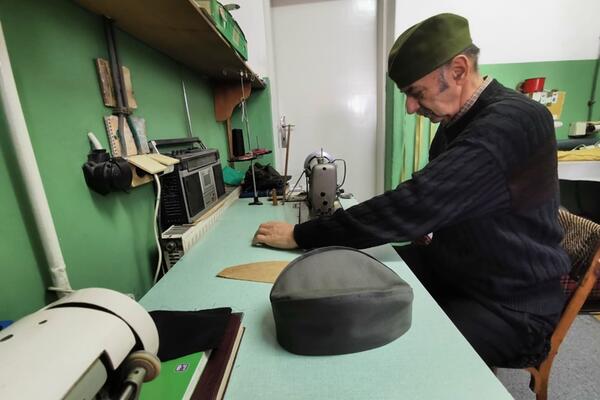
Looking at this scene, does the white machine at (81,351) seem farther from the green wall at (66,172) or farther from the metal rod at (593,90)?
the metal rod at (593,90)

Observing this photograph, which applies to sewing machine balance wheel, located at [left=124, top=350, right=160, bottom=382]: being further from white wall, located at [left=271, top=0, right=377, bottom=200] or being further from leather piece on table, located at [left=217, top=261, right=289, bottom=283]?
white wall, located at [left=271, top=0, right=377, bottom=200]

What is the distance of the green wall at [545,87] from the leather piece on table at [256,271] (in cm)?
206

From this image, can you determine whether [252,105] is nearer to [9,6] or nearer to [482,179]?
[9,6]

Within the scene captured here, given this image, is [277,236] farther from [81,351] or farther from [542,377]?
[542,377]

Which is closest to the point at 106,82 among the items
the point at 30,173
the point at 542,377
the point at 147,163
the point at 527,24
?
the point at 147,163

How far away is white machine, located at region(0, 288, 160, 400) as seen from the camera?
0.88 ft

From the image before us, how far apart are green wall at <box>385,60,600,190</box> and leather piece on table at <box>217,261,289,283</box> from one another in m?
2.06

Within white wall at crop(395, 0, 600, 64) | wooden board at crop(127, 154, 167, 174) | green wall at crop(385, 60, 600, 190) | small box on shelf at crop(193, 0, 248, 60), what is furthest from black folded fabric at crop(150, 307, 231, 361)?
white wall at crop(395, 0, 600, 64)

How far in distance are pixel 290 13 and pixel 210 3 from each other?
1995 millimetres

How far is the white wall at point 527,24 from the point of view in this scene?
233 centimetres

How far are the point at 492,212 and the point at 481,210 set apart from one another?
5cm

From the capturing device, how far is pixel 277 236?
988 millimetres

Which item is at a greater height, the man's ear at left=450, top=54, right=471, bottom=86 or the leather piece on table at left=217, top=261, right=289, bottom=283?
the man's ear at left=450, top=54, right=471, bottom=86

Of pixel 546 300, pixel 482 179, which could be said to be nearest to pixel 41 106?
pixel 482 179
